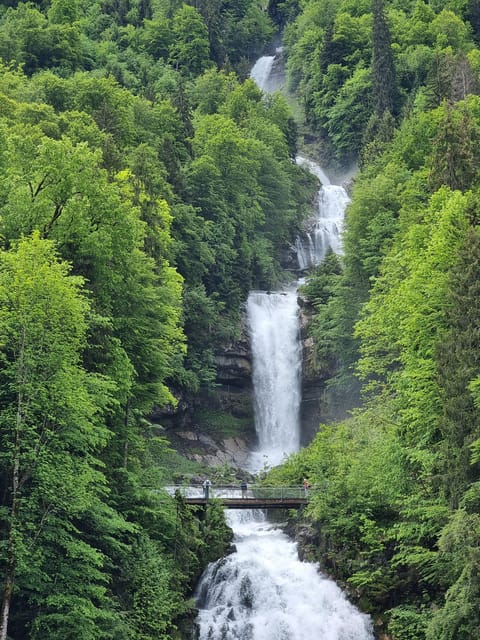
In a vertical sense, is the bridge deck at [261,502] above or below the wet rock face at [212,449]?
below

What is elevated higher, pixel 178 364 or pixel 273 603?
pixel 178 364

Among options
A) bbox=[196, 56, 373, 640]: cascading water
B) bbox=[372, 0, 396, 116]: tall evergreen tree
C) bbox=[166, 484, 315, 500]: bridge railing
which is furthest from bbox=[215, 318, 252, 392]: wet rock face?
bbox=[372, 0, 396, 116]: tall evergreen tree

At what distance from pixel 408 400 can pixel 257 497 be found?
1026 cm

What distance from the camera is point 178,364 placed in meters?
46.9

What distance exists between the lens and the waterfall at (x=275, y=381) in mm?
51375

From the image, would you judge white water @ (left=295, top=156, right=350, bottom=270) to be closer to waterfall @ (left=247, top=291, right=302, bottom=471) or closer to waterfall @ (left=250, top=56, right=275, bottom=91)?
waterfall @ (left=247, top=291, right=302, bottom=471)

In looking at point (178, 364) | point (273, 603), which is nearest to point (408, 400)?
point (273, 603)

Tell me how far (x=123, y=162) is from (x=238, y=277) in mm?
18394

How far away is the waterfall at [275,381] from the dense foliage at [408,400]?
2100 mm

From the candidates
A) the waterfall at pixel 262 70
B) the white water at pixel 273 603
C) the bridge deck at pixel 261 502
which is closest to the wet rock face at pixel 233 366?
the bridge deck at pixel 261 502

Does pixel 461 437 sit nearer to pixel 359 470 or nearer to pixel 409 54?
pixel 359 470

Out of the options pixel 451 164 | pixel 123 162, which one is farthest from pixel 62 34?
pixel 451 164

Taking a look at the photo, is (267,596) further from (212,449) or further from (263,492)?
(212,449)

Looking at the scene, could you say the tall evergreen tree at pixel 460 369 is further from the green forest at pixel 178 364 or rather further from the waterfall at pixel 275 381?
the waterfall at pixel 275 381
